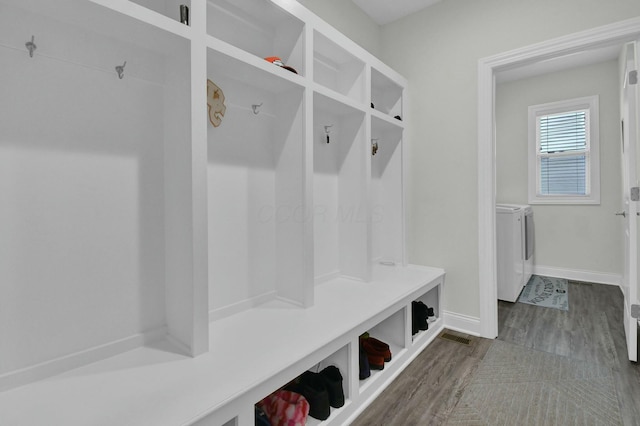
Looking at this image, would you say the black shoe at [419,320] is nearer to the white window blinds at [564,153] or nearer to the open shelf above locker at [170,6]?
the open shelf above locker at [170,6]

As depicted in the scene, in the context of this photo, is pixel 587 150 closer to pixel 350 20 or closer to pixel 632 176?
pixel 632 176

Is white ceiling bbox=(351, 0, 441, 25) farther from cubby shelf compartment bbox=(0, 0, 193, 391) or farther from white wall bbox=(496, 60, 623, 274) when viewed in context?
white wall bbox=(496, 60, 623, 274)

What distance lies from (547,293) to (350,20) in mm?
3524

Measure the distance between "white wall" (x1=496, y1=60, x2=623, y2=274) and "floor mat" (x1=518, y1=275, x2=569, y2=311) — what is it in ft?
1.20

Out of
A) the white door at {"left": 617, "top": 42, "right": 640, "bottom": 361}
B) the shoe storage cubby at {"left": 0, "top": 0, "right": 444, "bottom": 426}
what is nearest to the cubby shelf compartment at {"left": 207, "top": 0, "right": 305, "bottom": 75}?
the shoe storage cubby at {"left": 0, "top": 0, "right": 444, "bottom": 426}

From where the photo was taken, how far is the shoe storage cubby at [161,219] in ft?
3.45

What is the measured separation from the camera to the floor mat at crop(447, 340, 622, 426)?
1.57 meters

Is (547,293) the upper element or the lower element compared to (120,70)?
lower

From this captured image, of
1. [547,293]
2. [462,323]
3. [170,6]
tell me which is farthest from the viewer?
[547,293]

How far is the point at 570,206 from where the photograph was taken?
425cm

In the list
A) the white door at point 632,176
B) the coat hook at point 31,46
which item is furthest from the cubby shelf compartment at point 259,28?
the white door at point 632,176

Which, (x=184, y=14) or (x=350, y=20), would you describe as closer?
(x=184, y=14)

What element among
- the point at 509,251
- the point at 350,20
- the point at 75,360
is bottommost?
the point at 75,360

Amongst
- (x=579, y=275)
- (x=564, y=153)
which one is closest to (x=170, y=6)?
(x=564, y=153)
